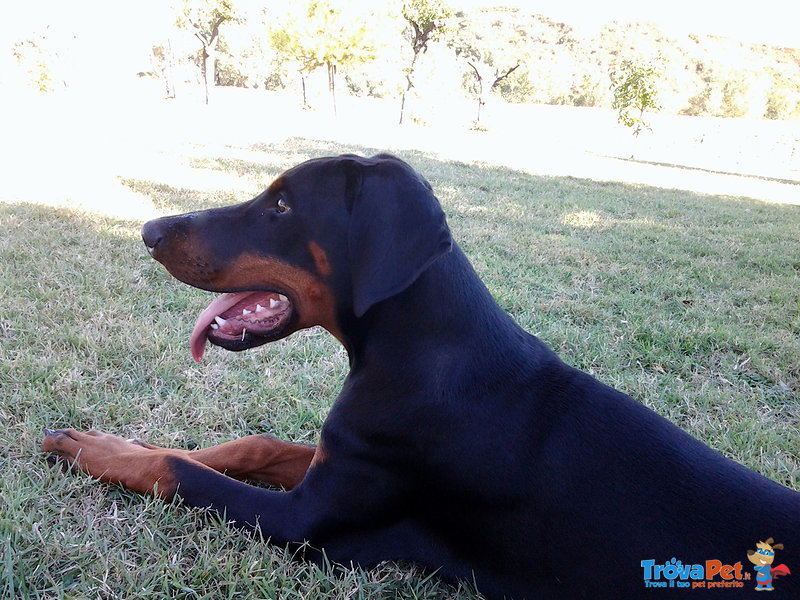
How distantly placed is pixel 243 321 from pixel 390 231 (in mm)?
820

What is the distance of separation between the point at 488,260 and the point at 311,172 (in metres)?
3.80

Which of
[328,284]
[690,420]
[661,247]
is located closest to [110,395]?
[328,284]

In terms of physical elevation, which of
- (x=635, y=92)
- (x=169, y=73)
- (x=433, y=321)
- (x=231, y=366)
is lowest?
(x=231, y=366)

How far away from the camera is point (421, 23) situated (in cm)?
3084

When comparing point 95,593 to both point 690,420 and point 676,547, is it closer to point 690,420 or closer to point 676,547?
point 676,547

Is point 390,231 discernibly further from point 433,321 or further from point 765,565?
point 765,565

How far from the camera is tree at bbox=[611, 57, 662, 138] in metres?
24.3

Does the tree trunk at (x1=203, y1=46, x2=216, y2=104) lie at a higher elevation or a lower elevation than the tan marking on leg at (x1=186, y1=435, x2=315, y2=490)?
higher

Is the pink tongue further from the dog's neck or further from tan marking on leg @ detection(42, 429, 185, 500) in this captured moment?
the dog's neck

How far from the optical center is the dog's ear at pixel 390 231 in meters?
1.75

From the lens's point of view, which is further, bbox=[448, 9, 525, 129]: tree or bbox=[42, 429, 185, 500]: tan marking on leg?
bbox=[448, 9, 525, 129]: tree

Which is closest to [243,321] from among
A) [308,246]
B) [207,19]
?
[308,246]

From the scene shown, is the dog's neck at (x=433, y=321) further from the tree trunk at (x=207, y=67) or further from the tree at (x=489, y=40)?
the tree at (x=489, y=40)

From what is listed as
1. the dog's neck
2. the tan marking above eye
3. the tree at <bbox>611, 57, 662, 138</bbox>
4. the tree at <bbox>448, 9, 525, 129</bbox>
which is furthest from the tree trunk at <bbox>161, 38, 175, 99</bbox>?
the dog's neck
